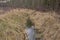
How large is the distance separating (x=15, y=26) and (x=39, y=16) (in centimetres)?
185

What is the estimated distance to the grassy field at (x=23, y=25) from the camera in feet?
20.5

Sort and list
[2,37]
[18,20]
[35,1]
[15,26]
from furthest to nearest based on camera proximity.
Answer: [35,1] → [18,20] → [15,26] → [2,37]

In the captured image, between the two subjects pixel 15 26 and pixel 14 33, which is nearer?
pixel 14 33

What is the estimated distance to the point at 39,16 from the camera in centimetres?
841

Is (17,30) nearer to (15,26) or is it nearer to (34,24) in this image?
(15,26)

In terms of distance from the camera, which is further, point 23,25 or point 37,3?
point 37,3

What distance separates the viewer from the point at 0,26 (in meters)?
6.29

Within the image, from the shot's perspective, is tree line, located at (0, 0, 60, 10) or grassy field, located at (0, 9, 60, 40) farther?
tree line, located at (0, 0, 60, 10)

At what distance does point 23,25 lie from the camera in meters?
7.32

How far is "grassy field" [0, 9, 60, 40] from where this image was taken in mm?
6249

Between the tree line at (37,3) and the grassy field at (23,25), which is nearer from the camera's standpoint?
Result: the grassy field at (23,25)

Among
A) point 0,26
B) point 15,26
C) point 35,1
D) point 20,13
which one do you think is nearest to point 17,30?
point 15,26

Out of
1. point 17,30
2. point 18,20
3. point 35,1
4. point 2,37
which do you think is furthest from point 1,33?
point 35,1

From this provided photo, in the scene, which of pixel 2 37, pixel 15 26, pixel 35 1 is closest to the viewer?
pixel 2 37
